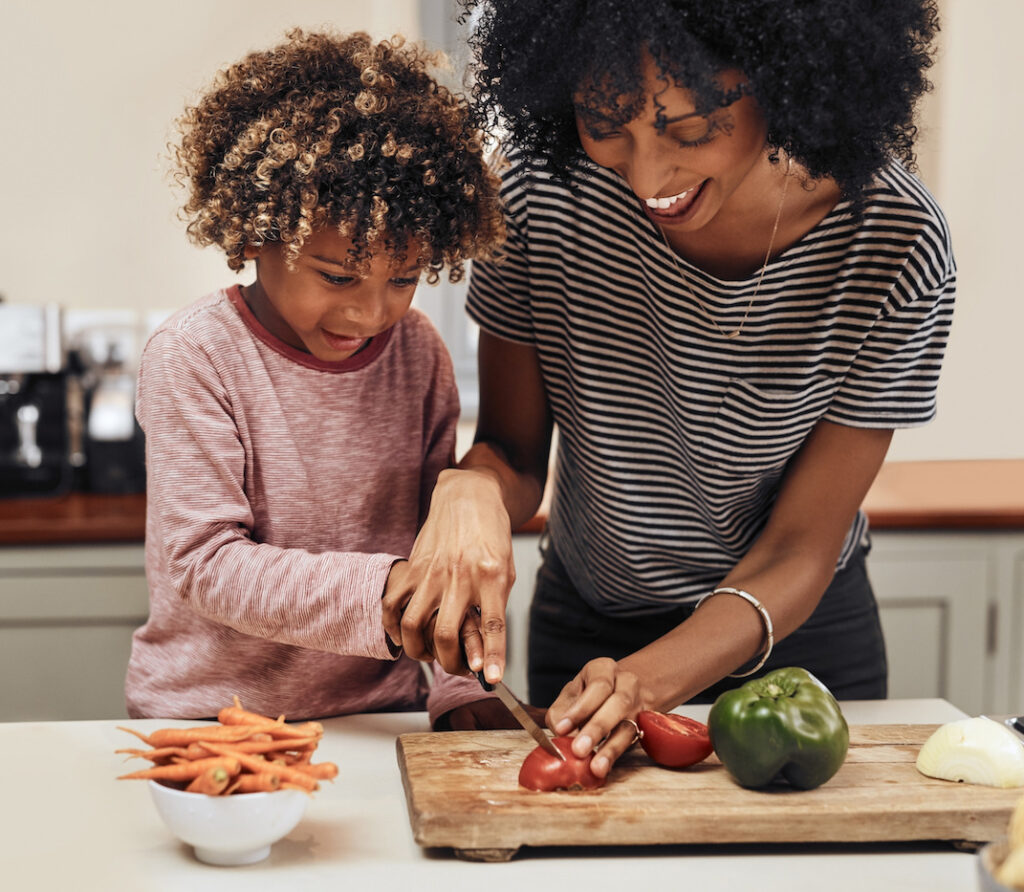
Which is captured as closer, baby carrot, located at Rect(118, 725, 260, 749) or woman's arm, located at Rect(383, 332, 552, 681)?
baby carrot, located at Rect(118, 725, 260, 749)

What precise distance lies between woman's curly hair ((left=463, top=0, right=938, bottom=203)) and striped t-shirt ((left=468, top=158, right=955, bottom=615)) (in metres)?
0.12

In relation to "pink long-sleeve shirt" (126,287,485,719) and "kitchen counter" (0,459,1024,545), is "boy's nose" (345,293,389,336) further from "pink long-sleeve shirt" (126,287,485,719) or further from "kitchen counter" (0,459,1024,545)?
"kitchen counter" (0,459,1024,545)

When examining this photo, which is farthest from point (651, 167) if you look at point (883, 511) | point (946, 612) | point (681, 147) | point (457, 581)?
point (946, 612)

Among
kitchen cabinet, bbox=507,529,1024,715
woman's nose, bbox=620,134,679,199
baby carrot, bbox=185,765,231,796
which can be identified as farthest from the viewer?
kitchen cabinet, bbox=507,529,1024,715

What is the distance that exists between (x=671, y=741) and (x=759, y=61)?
0.57m

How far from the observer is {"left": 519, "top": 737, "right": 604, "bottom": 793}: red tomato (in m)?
0.91

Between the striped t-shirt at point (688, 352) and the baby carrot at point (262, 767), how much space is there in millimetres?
560

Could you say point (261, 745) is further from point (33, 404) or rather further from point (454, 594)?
point (33, 404)

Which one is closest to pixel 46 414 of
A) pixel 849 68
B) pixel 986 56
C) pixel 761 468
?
pixel 761 468

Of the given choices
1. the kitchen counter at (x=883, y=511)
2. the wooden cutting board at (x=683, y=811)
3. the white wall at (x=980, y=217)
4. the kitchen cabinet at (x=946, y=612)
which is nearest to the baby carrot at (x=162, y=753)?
the wooden cutting board at (x=683, y=811)

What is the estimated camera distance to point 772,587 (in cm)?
116

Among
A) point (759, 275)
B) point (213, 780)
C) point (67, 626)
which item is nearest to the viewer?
point (213, 780)

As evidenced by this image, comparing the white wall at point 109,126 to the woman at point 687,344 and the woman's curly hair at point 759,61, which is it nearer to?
the woman at point 687,344

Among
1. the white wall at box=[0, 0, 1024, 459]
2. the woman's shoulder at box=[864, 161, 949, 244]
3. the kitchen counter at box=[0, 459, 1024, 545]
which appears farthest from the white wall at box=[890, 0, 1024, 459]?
the woman's shoulder at box=[864, 161, 949, 244]
